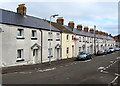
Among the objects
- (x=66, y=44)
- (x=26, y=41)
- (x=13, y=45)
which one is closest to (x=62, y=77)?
(x=13, y=45)

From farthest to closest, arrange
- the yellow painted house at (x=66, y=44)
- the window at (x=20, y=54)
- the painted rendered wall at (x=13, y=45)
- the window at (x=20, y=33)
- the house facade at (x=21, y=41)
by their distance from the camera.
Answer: the yellow painted house at (x=66, y=44)
the window at (x=20, y=33)
the window at (x=20, y=54)
the house facade at (x=21, y=41)
the painted rendered wall at (x=13, y=45)

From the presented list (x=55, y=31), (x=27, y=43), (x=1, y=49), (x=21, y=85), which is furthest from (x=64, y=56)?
(x=21, y=85)

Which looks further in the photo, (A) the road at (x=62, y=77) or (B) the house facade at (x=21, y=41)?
(B) the house facade at (x=21, y=41)

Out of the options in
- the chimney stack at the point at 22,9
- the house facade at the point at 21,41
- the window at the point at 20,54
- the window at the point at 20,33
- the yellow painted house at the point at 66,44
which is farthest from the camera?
the yellow painted house at the point at 66,44

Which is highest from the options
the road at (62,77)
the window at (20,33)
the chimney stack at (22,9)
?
the chimney stack at (22,9)

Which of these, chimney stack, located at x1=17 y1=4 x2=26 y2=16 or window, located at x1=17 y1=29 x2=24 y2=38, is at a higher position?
chimney stack, located at x1=17 y1=4 x2=26 y2=16

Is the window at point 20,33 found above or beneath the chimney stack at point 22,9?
beneath

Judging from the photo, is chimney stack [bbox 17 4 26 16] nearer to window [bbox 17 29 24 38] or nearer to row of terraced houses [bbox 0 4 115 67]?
row of terraced houses [bbox 0 4 115 67]

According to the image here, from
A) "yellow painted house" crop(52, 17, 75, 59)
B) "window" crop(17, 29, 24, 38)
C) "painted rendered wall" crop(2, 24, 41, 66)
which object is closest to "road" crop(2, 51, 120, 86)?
"painted rendered wall" crop(2, 24, 41, 66)

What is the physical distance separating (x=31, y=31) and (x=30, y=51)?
2820 millimetres

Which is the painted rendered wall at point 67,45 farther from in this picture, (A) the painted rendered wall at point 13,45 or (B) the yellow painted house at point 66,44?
(A) the painted rendered wall at point 13,45

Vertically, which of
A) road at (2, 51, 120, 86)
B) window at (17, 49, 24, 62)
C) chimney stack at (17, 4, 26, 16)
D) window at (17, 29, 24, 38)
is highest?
chimney stack at (17, 4, 26, 16)

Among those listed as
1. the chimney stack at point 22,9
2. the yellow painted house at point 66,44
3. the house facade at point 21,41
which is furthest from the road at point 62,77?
the yellow painted house at point 66,44

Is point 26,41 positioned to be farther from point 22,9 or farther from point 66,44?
point 66,44
